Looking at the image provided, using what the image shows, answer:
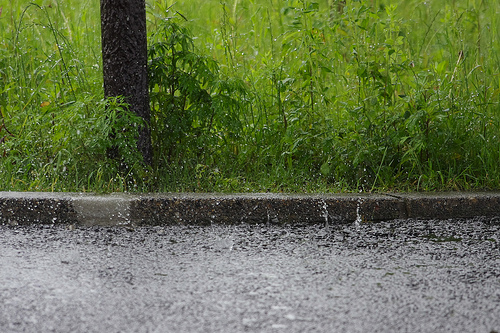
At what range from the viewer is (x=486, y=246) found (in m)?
3.01

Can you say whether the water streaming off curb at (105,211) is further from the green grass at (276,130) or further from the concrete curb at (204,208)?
the green grass at (276,130)

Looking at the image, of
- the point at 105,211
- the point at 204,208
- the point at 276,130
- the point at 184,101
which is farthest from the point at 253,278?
the point at 276,130

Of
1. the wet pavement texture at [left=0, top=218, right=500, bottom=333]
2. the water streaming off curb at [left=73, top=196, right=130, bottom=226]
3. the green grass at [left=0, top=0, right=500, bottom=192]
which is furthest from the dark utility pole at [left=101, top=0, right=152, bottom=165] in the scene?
the wet pavement texture at [left=0, top=218, right=500, bottom=333]

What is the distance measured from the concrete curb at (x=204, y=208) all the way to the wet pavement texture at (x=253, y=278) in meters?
0.10

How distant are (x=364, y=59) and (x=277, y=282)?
2.36 meters

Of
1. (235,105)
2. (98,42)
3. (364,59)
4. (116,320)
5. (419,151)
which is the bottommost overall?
(116,320)

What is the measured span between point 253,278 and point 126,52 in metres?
1.96

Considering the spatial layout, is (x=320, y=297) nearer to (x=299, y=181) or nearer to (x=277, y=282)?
(x=277, y=282)

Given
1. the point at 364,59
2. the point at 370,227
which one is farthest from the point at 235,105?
the point at 370,227

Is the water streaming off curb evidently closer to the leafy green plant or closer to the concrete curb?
the concrete curb

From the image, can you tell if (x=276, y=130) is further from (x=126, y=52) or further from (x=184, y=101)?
(x=126, y=52)

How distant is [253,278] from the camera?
2.47 meters

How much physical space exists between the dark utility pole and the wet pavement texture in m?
0.91

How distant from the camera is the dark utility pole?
3775 millimetres
